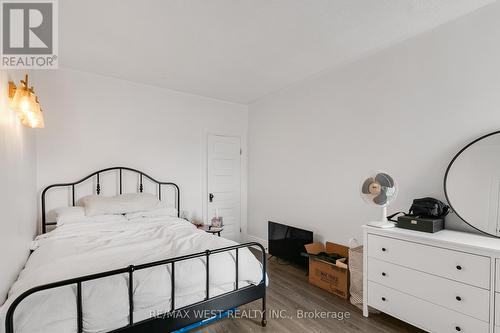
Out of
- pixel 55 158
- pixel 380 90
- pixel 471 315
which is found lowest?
pixel 471 315

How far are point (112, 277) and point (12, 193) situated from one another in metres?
0.99

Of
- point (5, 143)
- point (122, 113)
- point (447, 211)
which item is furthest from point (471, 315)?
point (122, 113)

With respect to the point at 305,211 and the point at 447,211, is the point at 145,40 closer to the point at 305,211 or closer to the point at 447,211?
the point at 305,211

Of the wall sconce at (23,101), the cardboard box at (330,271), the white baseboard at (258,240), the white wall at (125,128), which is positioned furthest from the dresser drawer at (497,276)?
the white wall at (125,128)

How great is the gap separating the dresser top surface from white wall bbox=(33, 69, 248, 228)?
9.14 ft

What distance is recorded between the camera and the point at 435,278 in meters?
1.76

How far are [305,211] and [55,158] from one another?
3.18m

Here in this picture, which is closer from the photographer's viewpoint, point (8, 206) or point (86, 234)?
point (8, 206)

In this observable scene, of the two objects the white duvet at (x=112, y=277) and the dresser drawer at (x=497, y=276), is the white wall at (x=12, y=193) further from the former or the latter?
the dresser drawer at (x=497, y=276)

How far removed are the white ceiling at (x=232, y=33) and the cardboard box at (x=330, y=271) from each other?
2.19 metres

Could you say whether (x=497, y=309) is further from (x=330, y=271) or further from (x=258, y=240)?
(x=258, y=240)

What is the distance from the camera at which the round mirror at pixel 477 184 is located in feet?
6.06

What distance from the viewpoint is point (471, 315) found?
5.23ft

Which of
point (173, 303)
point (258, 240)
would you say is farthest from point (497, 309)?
point (258, 240)
